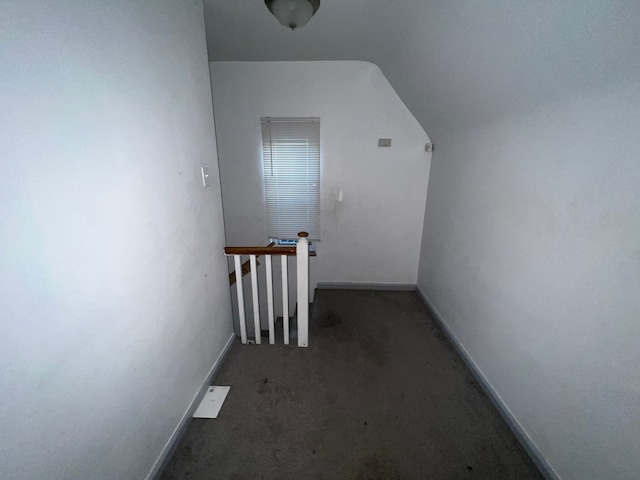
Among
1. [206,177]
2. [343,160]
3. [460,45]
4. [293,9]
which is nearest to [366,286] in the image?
[343,160]

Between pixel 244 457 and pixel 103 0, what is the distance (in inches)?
83.8

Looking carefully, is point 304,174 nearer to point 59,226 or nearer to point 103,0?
point 103,0

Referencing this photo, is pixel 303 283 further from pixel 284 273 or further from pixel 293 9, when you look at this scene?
pixel 293 9

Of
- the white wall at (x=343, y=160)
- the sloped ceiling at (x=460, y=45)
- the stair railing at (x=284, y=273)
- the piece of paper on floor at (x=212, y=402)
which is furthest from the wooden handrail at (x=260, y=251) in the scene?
the sloped ceiling at (x=460, y=45)

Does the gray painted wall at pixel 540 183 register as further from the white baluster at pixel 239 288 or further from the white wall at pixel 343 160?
the white baluster at pixel 239 288

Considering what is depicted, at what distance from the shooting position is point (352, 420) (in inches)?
60.7

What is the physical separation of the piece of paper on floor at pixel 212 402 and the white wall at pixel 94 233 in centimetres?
15

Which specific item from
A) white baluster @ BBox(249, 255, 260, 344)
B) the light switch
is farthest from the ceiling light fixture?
white baluster @ BBox(249, 255, 260, 344)

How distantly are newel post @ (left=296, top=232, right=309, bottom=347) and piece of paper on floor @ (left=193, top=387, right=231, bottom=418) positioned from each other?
0.68m

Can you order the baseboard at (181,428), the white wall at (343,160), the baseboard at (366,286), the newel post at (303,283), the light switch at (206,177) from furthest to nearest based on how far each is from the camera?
the baseboard at (366,286)
the white wall at (343,160)
the newel post at (303,283)
the light switch at (206,177)
the baseboard at (181,428)

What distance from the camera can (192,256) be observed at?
156cm

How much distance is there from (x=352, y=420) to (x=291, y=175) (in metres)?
2.35

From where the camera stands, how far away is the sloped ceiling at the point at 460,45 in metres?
0.94

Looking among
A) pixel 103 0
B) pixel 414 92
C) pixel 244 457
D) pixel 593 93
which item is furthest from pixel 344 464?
pixel 414 92
